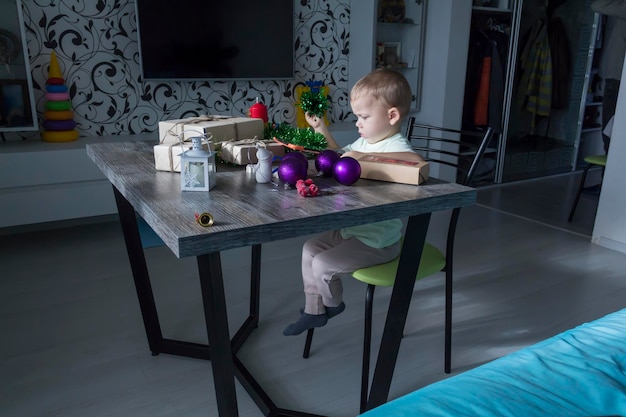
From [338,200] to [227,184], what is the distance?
0.91ft

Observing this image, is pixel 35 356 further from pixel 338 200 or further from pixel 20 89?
pixel 20 89

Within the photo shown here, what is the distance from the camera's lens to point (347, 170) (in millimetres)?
1126

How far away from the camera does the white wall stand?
286 centimetres

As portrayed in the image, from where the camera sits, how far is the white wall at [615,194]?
113 inches

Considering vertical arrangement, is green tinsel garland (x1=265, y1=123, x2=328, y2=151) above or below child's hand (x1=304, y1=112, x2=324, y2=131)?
below

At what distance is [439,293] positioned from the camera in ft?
7.77

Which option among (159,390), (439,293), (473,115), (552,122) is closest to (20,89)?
(159,390)

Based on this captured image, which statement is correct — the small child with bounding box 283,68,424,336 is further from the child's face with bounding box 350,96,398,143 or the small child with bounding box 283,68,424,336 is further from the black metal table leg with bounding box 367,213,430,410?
the black metal table leg with bounding box 367,213,430,410

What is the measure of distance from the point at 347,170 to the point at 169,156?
0.44 metres

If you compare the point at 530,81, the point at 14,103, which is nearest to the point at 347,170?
the point at 14,103

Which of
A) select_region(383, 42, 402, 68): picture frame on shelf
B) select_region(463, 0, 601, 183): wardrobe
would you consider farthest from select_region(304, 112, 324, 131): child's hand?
select_region(463, 0, 601, 183): wardrobe

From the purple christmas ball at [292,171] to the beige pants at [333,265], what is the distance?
388mm

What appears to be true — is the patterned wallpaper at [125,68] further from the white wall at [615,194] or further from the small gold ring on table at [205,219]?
the small gold ring on table at [205,219]

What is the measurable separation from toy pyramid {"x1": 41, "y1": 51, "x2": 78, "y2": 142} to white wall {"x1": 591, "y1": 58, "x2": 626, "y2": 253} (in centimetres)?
324
